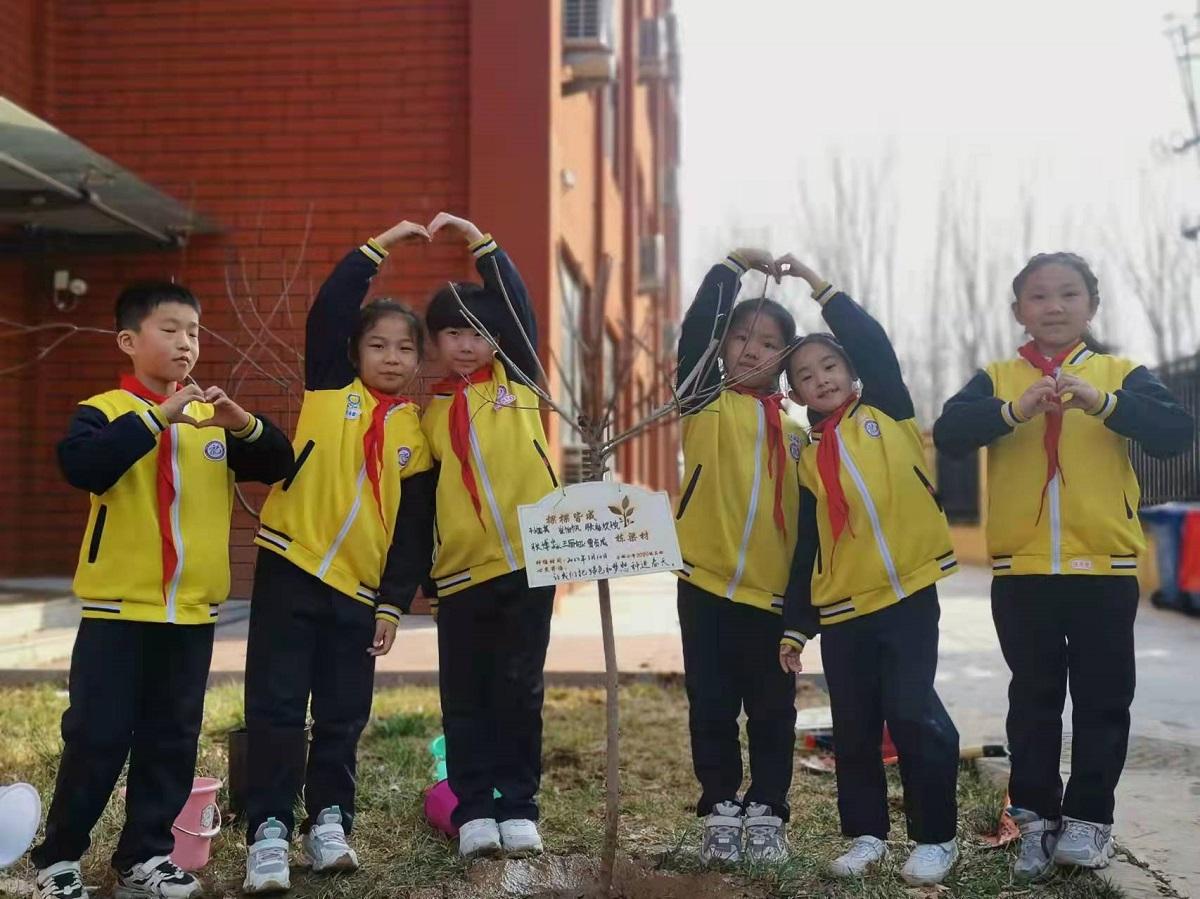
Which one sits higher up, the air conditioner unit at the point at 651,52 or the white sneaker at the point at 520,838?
the air conditioner unit at the point at 651,52

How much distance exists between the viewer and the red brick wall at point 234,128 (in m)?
8.70

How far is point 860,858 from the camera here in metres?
3.21

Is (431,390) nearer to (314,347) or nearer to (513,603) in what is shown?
(314,347)

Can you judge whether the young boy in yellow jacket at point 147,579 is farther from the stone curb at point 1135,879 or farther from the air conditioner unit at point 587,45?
the air conditioner unit at point 587,45

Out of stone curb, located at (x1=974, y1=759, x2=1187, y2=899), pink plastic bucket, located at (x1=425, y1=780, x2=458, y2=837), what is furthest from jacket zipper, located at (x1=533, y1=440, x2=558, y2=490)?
stone curb, located at (x1=974, y1=759, x2=1187, y2=899)

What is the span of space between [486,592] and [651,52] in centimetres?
1609

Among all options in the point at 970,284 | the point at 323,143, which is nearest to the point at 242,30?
the point at 323,143

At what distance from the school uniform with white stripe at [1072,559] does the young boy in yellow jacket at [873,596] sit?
21 cm

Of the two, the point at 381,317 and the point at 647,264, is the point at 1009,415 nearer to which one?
the point at 381,317

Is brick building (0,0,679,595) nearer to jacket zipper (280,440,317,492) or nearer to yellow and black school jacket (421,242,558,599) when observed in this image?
yellow and black school jacket (421,242,558,599)

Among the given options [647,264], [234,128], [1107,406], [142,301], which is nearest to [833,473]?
[1107,406]

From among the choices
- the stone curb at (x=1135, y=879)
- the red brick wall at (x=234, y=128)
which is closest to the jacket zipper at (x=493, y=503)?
the stone curb at (x=1135, y=879)

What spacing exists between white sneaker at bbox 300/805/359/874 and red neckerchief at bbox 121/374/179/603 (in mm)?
789

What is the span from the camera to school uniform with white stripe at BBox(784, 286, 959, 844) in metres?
3.21
